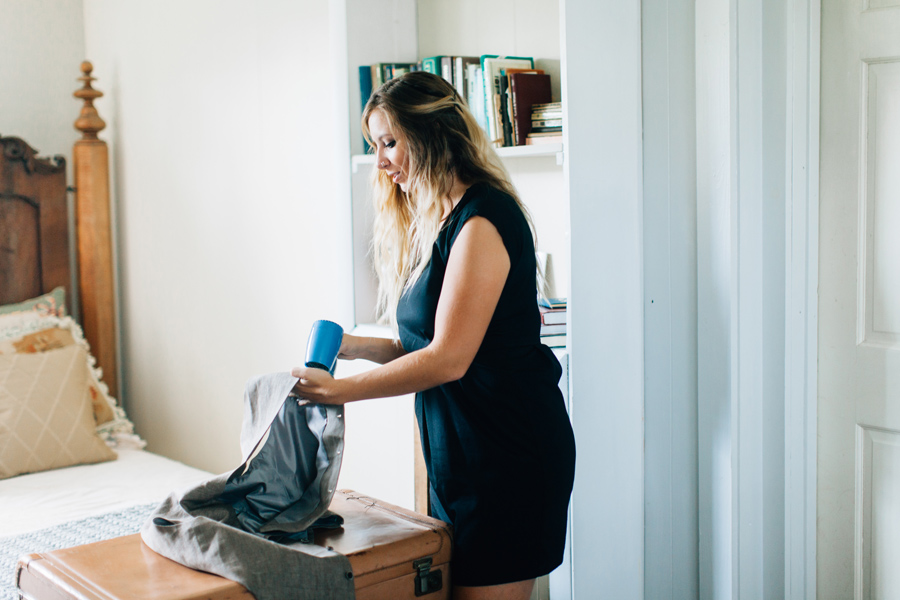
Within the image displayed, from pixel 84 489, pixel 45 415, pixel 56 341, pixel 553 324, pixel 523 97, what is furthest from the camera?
pixel 56 341

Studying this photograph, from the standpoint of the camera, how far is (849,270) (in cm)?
162

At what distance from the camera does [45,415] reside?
2652 millimetres

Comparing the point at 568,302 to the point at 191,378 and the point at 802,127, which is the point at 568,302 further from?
the point at 191,378

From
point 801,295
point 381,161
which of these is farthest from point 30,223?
point 801,295

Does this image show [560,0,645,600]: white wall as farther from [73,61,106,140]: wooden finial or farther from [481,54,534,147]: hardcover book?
[73,61,106,140]: wooden finial

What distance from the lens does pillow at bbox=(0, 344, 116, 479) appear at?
2.57 meters

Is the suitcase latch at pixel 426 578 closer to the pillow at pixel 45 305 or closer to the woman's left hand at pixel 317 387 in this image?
the woman's left hand at pixel 317 387

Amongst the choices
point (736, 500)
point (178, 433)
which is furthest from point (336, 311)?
point (736, 500)

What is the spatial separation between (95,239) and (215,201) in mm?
597

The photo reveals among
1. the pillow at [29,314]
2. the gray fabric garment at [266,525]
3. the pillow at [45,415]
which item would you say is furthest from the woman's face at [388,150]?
the pillow at [29,314]

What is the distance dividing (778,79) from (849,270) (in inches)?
16.6

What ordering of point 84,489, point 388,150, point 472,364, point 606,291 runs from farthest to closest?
point 84,489
point 606,291
point 388,150
point 472,364

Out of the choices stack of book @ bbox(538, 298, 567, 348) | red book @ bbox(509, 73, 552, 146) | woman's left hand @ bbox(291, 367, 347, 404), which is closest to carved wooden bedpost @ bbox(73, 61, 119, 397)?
red book @ bbox(509, 73, 552, 146)

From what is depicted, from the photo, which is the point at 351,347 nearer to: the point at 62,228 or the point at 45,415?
the point at 45,415
